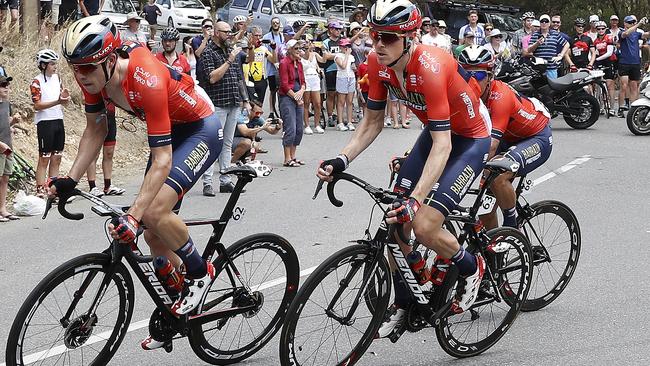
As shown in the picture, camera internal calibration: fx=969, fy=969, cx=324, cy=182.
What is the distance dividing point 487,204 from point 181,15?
27.6m

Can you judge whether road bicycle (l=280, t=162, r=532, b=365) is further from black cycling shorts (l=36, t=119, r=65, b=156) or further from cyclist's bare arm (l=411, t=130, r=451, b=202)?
black cycling shorts (l=36, t=119, r=65, b=156)

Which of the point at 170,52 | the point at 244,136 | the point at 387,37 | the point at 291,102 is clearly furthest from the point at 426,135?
the point at 291,102

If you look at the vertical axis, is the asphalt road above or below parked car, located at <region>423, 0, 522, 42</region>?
above

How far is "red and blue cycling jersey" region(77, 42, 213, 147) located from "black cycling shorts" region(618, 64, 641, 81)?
687 inches

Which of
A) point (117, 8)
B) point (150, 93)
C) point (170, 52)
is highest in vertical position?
point (150, 93)

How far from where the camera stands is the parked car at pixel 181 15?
109 ft

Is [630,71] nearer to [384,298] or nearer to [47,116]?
[47,116]

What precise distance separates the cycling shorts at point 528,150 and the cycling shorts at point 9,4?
13440 millimetres

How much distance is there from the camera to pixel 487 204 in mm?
7035

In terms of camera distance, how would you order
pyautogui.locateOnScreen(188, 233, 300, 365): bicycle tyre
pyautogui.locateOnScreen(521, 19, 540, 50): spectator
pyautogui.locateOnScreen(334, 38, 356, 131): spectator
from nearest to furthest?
1. pyautogui.locateOnScreen(188, 233, 300, 365): bicycle tyre
2. pyautogui.locateOnScreen(334, 38, 356, 131): spectator
3. pyautogui.locateOnScreen(521, 19, 540, 50): spectator

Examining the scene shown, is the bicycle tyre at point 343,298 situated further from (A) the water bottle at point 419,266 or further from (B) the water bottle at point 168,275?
(B) the water bottle at point 168,275

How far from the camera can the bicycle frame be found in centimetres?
520

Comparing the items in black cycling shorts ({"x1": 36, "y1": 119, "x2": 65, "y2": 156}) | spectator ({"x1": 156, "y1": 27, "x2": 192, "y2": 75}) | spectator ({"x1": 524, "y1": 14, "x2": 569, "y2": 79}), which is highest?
spectator ({"x1": 156, "y1": 27, "x2": 192, "y2": 75})

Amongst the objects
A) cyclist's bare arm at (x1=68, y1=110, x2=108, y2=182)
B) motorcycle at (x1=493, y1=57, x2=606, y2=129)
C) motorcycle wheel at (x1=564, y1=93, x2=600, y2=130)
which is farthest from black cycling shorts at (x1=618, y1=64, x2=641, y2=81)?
cyclist's bare arm at (x1=68, y1=110, x2=108, y2=182)
